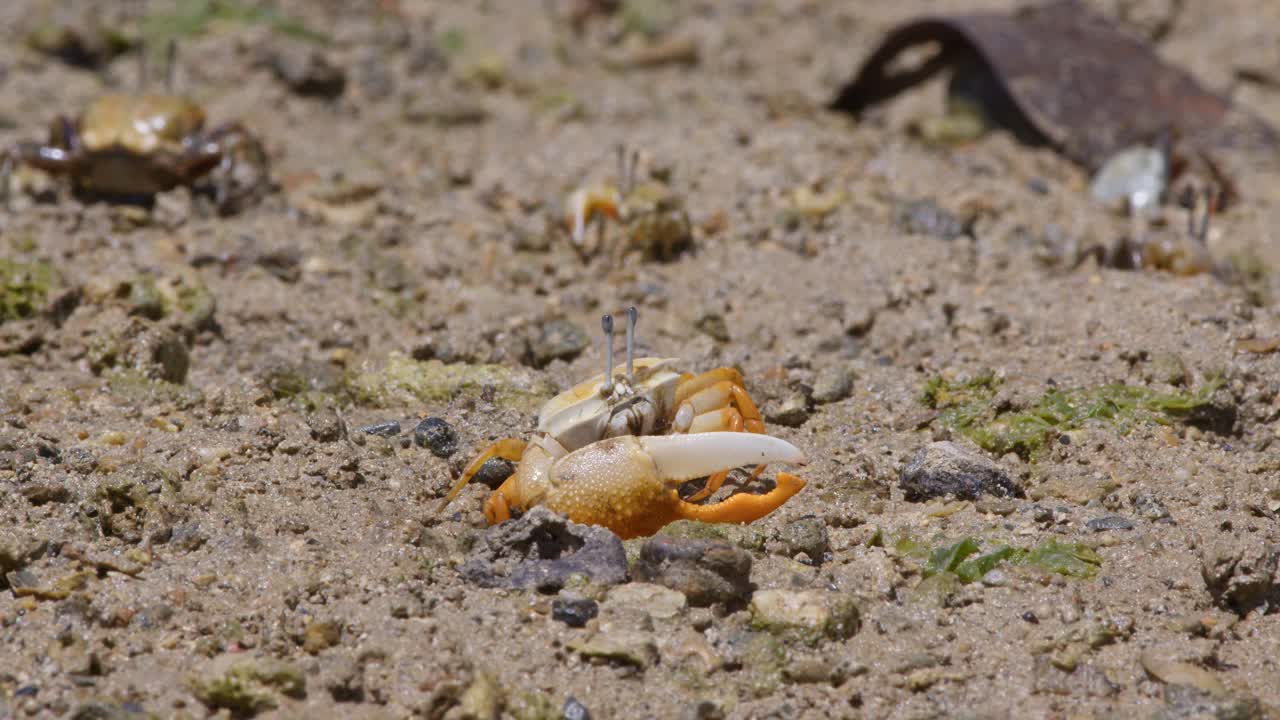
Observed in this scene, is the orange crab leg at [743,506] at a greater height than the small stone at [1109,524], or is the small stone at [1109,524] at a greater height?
the orange crab leg at [743,506]

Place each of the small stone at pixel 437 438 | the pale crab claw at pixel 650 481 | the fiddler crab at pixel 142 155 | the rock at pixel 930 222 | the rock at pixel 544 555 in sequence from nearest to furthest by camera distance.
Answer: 1. the rock at pixel 544 555
2. the pale crab claw at pixel 650 481
3. the small stone at pixel 437 438
4. the rock at pixel 930 222
5. the fiddler crab at pixel 142 155

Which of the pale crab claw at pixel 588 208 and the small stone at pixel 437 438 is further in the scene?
the pale crab claw at pixel 588 208

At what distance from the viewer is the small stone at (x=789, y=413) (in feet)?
12.7

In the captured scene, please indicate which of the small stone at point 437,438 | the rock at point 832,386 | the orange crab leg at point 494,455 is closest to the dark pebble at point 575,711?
the orange crab leg at point 494,455

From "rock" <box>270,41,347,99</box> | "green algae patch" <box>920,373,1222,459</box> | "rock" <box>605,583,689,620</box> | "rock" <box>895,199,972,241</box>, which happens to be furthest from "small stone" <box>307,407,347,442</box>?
"rock" <box>270,41,347,99</box>

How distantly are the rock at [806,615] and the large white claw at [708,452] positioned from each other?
0.37m

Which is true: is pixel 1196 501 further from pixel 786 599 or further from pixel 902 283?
pixel 902 283

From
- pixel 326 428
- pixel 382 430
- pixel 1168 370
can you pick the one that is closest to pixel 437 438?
pixel 382 430

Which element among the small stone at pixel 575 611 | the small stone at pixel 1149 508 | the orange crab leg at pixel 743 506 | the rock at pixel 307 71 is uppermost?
the rock at pixel 307 71

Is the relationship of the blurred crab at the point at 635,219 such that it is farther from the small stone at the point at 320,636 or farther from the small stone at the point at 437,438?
the small stone at the point at 320,636

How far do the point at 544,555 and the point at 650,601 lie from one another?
0.93ft

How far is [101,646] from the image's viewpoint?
9.09ft

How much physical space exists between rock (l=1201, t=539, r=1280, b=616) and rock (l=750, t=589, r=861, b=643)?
31.2 inches

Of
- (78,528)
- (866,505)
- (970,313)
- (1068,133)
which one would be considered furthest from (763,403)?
(1068,133)
